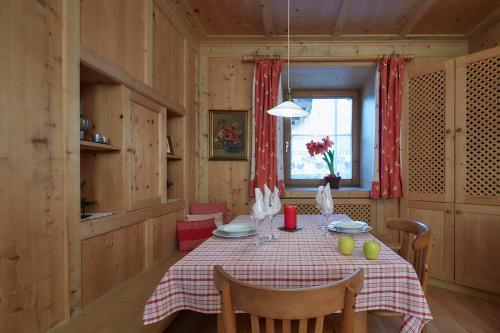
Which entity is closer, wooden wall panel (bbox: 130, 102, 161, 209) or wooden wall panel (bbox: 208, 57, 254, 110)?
wooden wall panel (bbox: 130, 102, 161, 209)

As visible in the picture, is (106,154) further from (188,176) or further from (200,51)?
(200,51)

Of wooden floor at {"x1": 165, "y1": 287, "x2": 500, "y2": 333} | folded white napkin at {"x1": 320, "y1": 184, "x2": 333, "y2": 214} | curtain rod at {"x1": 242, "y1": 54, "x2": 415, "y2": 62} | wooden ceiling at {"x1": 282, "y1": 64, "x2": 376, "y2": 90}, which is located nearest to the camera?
folded white napkin at {"x1": 320, "y1": 184, "x2": 333, "y2": 214}

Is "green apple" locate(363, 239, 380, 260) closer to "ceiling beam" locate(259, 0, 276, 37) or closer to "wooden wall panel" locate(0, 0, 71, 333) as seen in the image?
"wooden wall panel" locate(0, 0, 71, 333)

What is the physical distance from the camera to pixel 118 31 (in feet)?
6.07

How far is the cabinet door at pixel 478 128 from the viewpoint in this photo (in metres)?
2.49

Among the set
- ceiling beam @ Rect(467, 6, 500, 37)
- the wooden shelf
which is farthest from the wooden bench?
ceiling beam @ Rect(467, 6, 500, 37)

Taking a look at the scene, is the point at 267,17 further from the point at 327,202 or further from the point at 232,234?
the point at 232,234

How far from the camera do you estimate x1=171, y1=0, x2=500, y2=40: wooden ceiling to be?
2.69m

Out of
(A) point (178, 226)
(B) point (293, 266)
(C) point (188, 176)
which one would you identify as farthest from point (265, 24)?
(B) point (293, 266)

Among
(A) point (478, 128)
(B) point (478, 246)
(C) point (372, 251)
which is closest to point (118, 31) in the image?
(C) point (372, 251)

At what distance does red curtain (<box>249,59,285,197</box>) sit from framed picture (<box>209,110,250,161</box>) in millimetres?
190

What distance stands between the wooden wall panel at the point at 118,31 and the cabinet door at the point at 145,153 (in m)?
0.24

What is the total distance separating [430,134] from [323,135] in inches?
49.9

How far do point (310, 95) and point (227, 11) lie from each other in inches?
62.2
